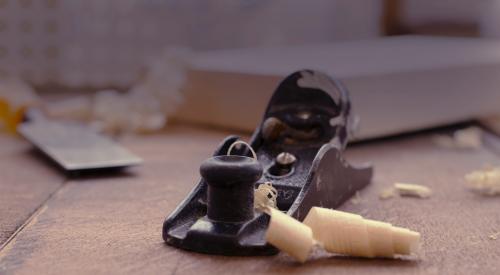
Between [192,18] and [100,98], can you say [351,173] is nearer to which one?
[100,98]

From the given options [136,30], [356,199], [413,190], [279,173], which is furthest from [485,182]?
[136,30]

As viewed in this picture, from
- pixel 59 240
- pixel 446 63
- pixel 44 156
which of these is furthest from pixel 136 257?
pixel 446 63

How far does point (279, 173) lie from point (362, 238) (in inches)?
10.8

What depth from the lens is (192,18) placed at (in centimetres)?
280

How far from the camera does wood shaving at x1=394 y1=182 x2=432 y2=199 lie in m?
1.38

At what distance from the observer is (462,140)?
76.3 inches

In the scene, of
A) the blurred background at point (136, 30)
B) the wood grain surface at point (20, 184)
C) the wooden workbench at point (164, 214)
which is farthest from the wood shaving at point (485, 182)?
the blurred background at point (136, 30)

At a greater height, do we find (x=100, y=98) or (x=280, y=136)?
(x=280, y=136)

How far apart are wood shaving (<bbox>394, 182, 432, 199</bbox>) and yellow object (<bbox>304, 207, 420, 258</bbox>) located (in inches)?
15.4

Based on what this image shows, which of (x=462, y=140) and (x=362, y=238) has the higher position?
(x=362, y=238)

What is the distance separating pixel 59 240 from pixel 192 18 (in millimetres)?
1835

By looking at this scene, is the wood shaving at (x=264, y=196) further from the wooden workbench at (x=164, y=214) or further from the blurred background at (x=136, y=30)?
the blurred background at (x=136, y=30)

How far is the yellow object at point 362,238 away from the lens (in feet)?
3.23

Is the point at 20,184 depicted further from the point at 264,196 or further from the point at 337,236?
the point at 337,236
